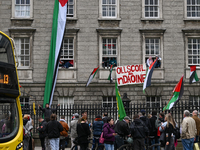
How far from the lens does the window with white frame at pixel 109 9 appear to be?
26.9 meters

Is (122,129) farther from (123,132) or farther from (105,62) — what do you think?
(105,62)

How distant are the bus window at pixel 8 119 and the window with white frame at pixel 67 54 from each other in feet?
52.5

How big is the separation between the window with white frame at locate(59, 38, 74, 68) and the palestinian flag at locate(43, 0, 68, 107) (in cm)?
157

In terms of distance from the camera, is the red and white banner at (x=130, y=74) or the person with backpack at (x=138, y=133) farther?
the red and white banner at (x=130, y=74)

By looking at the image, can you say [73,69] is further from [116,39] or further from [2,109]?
[2,109]

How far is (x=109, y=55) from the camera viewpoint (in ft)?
87.4

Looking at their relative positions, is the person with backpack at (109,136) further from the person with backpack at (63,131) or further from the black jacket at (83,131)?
the person with backpack at (63,131)

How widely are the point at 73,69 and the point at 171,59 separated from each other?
659 centimetres

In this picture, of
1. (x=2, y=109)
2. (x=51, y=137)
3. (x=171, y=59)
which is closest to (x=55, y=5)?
(x=171, y=59)

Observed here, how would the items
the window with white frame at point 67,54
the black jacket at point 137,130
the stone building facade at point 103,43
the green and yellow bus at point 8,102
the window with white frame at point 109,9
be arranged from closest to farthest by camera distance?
1. the green and yellow bus at point 8,102
2. the black jacket at point 137,130
3. the stone building facade at point 103,43
4. the window with white frame at point 67,54
5. the window with white frame at point 109,9

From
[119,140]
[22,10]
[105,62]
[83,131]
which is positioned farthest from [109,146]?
[22,10]

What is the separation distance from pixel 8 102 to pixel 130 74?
53.1ft

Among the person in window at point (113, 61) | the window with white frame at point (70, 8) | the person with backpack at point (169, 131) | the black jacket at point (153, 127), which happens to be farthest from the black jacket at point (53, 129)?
the window with white frame at point (70, 8)

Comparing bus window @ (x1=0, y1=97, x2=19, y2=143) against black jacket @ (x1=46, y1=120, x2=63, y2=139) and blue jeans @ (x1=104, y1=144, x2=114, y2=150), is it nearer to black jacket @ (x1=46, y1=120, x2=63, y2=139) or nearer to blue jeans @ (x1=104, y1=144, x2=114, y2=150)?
black jacket @ (x1=46, y1=120, x2=63, y2=139)
